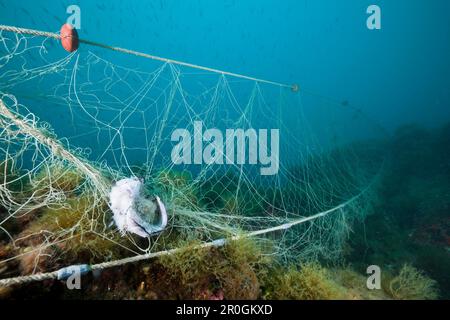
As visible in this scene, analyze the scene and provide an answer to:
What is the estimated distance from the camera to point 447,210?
31.4 feet

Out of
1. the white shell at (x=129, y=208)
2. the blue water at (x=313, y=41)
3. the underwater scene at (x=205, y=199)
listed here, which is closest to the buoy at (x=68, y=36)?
the underwater scene at (x=205, y=199)

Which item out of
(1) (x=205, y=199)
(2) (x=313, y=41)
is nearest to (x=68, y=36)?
(1) (x=205, y=199)

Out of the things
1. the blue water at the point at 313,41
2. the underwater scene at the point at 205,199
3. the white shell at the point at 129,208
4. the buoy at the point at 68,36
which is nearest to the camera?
the buoy at the point at 68,36

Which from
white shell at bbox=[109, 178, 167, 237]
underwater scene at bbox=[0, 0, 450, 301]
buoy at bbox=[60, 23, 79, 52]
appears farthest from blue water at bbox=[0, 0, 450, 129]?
white shell at bbox=[109, 178, 167, 237]

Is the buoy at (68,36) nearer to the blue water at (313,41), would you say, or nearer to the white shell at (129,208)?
the white shell at (129,208)

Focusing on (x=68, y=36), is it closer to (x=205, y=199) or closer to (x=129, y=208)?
(x=129, y=208)

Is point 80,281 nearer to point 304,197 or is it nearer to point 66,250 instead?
point 66,250

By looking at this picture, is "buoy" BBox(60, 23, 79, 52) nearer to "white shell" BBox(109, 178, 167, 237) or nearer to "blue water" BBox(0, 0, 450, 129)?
"white shell" BBox(109, 178, 167, 237)

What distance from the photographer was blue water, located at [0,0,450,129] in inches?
3541

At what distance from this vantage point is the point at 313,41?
432ft

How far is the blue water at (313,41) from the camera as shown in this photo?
89938mm
